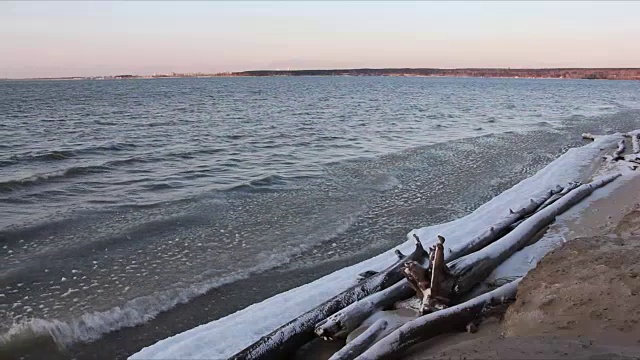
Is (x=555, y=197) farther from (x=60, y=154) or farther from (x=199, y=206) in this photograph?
(x=60, y=154)

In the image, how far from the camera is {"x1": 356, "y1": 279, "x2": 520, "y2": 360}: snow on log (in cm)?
432

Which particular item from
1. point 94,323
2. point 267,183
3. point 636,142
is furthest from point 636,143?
point 94,323

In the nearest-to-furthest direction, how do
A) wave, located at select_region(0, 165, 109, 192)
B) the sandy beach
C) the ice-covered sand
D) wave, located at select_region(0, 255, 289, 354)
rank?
1. the sandy beach
2. the ice-covered sand
3. wave, located at select_region(0, 255, 289, 354)
4. wave, located at select_region(0, 165, 109, 192)

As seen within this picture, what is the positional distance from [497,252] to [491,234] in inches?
32.6

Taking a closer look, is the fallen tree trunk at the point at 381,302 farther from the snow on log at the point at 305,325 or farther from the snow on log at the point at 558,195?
the snow on log at the point at 558,195

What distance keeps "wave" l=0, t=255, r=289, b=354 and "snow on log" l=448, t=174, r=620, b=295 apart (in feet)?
10.5

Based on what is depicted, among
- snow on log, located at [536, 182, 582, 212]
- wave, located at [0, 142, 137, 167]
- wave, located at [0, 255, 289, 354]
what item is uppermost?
snow on log, located at [536, 182, 582, 212]

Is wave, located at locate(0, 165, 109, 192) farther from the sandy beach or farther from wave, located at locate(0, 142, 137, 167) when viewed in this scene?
the sandy beach

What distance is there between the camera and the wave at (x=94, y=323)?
215 inches

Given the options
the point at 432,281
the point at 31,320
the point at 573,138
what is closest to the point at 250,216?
the point at 31,320


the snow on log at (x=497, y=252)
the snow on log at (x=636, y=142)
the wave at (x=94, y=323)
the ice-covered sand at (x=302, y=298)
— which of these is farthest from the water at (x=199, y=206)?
the snow on log at (x=636, y=142)

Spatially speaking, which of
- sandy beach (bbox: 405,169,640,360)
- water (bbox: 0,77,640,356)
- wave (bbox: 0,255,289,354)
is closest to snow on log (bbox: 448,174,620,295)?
sandy beach (bbox: 405,169,640,360)

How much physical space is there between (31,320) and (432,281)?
4500 millimetres

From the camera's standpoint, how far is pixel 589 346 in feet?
12.2
